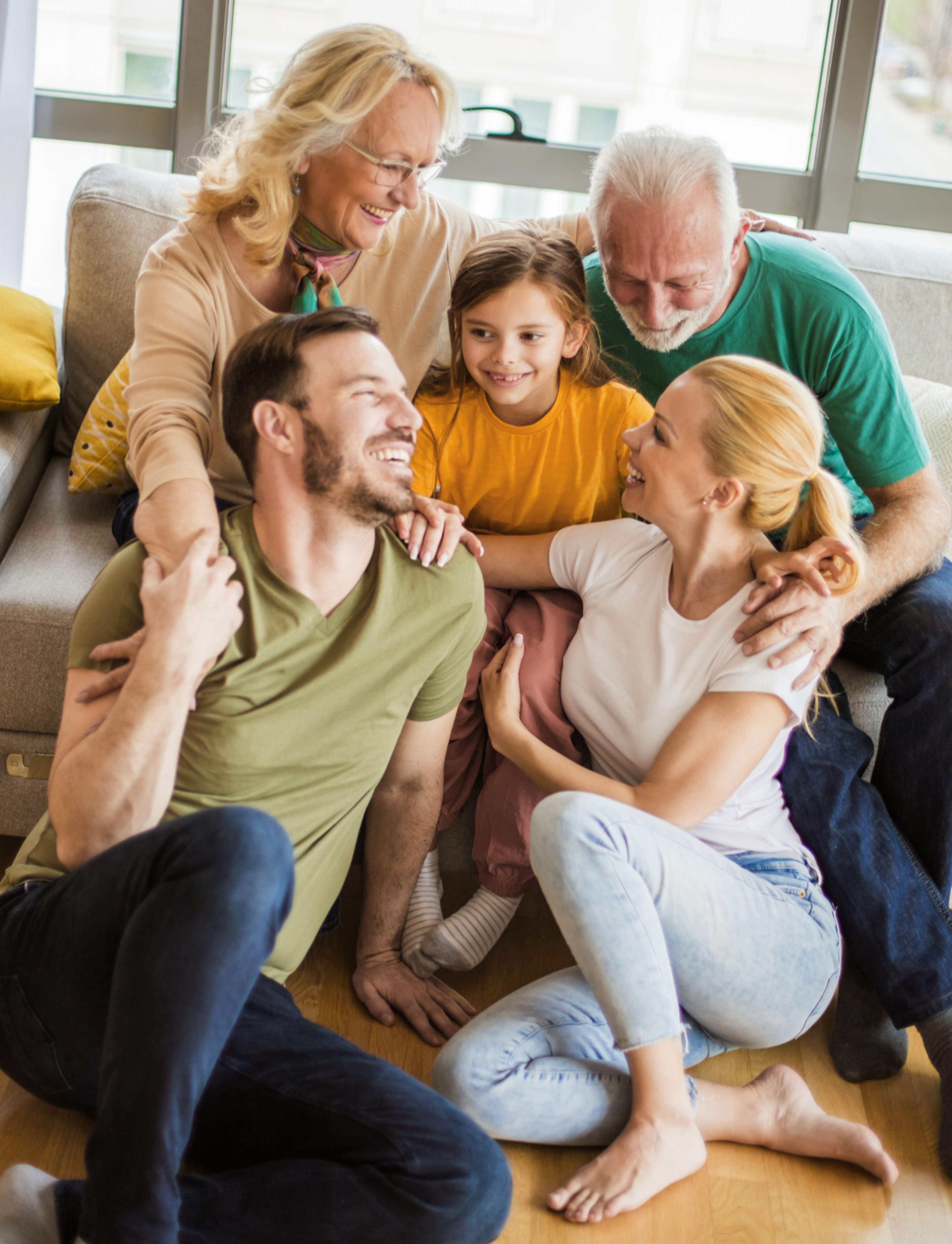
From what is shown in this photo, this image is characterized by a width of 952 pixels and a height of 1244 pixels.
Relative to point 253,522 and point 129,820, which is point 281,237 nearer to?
point 253,522

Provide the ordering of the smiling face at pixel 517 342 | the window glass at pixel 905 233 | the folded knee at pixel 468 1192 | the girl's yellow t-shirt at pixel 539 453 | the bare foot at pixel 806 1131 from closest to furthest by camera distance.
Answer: the folded knee at pixel 468 1192, the bare foot at pixel 806 1131, the smiling face at pixel 517 342, the girl's yellow t-shirt at pixel 539 453, the window glass at pixel 905 233

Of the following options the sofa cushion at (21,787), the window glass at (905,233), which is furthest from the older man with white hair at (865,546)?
the window glass at (905,233)

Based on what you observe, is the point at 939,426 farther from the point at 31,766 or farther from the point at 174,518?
the point at 31,766

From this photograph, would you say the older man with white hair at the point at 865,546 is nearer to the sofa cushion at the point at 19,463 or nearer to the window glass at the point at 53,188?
the sofa cushion at the point at 19,463

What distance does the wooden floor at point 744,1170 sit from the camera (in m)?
1.36

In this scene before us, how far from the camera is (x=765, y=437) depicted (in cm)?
151

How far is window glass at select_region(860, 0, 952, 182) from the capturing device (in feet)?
10.4

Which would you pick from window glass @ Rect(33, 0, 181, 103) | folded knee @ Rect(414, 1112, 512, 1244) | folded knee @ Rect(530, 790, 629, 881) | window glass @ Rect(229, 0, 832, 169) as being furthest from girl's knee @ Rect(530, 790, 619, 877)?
window glass @ Rect(33, 0, 181, 103)

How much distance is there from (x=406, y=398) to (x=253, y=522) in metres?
0.26

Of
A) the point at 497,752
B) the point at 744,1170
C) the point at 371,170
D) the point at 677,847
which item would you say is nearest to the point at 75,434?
the point at 371,170

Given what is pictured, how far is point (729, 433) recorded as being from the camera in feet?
4.98

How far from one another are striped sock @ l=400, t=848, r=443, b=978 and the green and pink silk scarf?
0.90m

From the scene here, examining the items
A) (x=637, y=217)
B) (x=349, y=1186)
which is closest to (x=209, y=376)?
(x=637, y=217)

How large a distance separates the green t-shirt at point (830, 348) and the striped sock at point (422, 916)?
95 cm
